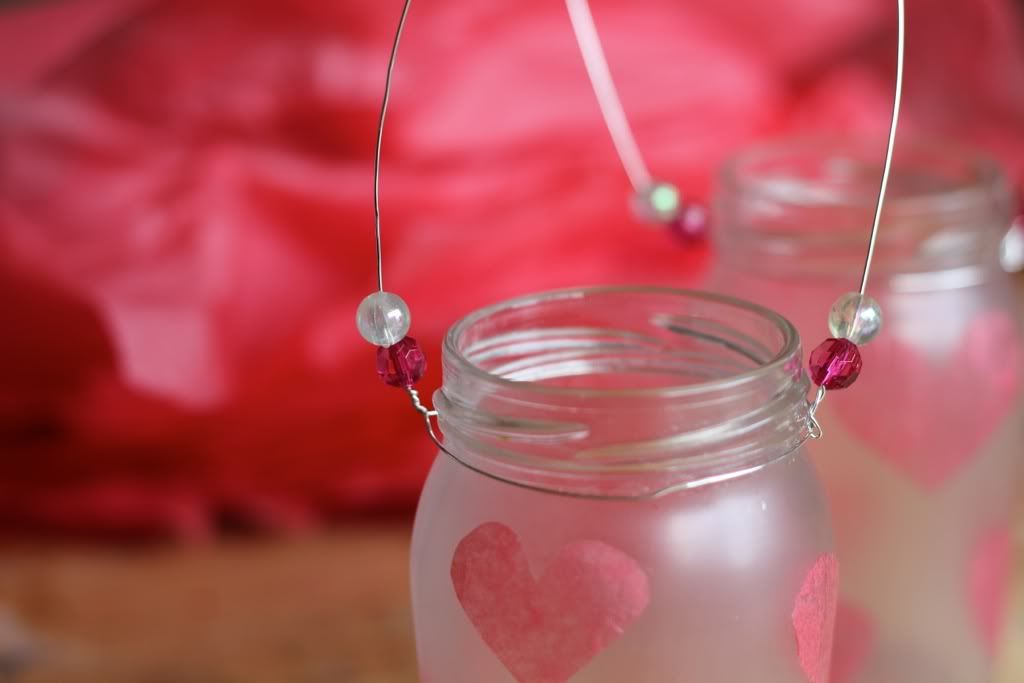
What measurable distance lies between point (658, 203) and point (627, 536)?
0.30 m

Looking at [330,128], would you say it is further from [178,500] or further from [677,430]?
[677,430]

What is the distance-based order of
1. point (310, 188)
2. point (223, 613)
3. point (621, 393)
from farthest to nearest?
point (310, 188), point (223, 613), point (621, 393)

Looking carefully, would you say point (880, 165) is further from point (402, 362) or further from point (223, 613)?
point (223, 613)

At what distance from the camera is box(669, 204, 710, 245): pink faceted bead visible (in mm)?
668

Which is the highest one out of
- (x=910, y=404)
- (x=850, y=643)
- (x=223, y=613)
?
(x=910, y=404)

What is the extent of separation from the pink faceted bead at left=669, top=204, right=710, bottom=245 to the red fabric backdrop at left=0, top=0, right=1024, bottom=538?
0.31 metres

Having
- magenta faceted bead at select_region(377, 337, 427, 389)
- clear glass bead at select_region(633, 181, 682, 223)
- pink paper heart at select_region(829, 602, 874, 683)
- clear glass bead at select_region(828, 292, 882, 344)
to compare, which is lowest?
pink paper heart at select_region(829, 602, 874, 683)

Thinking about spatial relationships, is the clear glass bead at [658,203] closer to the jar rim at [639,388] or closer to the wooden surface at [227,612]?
the jar rim at [639,388]

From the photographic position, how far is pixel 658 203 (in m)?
0.66

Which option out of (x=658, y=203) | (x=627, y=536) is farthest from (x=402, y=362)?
(x=658, y=203)

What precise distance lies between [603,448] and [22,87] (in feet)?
2.96

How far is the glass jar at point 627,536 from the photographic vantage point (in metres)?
0.39

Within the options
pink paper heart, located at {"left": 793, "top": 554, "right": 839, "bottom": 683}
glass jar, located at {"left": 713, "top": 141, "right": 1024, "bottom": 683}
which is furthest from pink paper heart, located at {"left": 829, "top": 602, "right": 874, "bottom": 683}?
pink paper heart, located at {"left": 793, "top": 554, "right": 839, "bottom": 683}

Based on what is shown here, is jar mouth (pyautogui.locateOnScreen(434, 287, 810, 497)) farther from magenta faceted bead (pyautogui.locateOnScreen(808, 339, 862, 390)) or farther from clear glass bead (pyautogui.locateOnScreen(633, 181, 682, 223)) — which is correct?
clear glass bead (pyautogui.locateOnScreen(633, 181, 682, 223))
